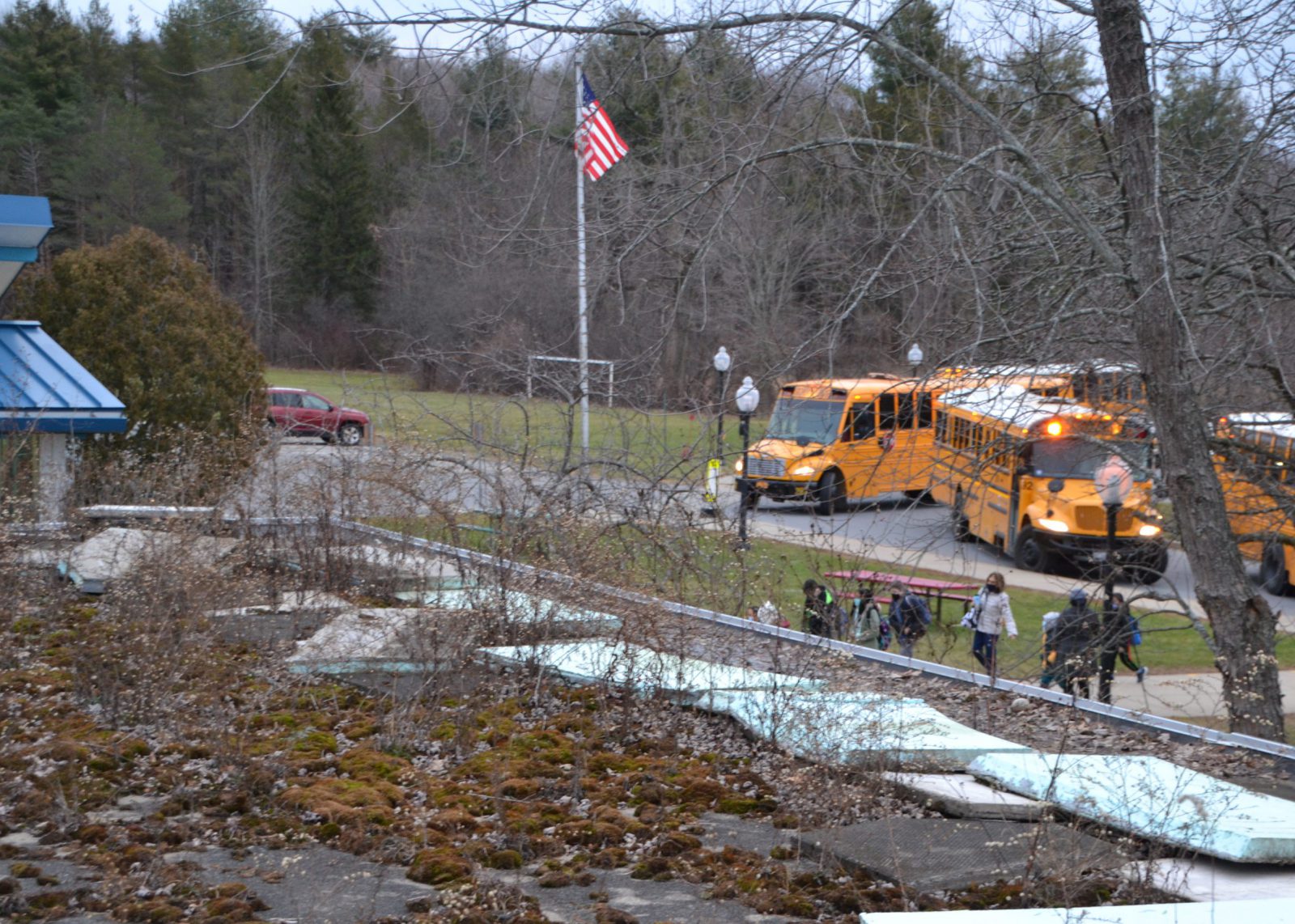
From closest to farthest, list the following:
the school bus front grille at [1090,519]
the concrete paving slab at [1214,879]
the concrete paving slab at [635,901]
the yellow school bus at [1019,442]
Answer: the concrete paving slab at [635,901], the concrete paving slab at [1214,879], the yellow school bus at [1019,442], the school bus front grille at [1090,519]

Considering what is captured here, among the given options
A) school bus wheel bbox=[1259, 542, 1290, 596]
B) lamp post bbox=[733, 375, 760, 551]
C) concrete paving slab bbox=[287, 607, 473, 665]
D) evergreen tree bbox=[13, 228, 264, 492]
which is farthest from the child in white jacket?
evergreen tree bbox=[13, 228, 264, 492]

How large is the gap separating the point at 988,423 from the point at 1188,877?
15.4 feet

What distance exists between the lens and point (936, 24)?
781 cm

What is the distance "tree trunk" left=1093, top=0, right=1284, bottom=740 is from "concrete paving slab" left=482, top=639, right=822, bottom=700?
2723mm

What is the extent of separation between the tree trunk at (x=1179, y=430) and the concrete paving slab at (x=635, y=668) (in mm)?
2723

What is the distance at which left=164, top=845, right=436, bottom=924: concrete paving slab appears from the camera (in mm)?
3799

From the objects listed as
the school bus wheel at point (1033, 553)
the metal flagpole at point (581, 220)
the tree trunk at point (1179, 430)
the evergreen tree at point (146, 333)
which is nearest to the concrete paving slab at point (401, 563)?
the metal flagpole at point (581, 220)

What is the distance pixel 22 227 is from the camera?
479 inches

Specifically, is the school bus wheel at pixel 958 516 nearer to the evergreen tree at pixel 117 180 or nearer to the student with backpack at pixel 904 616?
the student with backpack at pixel 904 616

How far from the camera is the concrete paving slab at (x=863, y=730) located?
17.0ft

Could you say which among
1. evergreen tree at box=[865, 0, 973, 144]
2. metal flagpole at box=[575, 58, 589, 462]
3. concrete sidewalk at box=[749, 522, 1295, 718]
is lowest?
concrete sidewalk at box=[749, 522, 1295, 718]

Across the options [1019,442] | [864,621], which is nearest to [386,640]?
[1019,442]

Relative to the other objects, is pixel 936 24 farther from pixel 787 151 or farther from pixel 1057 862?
pixel 1057 862

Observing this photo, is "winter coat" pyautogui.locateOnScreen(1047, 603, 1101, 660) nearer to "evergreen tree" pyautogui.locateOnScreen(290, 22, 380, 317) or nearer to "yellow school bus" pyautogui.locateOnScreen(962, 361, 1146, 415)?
"yellow school bus" pyautogui.locateOnScreen(962, 361, 1146, 415)
